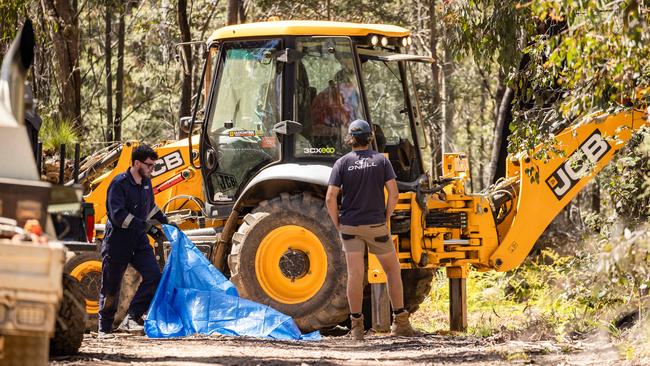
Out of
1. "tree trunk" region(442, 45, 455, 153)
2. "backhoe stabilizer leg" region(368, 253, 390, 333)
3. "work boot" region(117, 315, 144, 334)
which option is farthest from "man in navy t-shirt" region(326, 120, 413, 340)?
"tree trunk" region(442, 45, 455, 153)

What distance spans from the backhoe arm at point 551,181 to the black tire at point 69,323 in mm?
5029

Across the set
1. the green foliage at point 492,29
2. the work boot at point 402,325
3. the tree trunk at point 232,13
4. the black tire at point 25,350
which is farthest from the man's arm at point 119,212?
the tree trunk at point 232,13

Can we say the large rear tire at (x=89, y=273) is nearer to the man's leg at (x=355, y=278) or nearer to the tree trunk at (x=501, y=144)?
the man's leg at (x=355, y=278)

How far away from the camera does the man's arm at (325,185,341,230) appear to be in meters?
11.4

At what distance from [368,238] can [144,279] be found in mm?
2206

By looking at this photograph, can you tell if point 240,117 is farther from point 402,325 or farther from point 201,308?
point 402,325

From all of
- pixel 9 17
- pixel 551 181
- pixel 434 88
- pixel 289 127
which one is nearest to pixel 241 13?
pixel 434 88

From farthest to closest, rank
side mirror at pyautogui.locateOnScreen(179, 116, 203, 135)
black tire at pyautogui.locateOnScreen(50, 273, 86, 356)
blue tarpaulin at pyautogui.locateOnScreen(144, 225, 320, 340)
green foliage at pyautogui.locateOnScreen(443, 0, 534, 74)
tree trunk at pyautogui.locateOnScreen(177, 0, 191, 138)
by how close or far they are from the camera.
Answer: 1. tree trunk at pyautogui.locateOnScreen(177, 0, 191, 138)
2. side mirror at pyautogui.locateOnScreen(179, 116, 203, 135)
3. green foliage at pyautogui.locateOnScreen(443, 0, 534, 74)
4. blue tarpaulin at pyautogui.locateOnScreen(144, 225, 320, 340)
5. black tire at pyautogui.locateOnScreen(50, 273, 86, 356)

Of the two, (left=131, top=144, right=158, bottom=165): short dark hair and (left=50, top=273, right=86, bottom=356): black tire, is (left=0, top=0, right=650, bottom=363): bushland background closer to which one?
(left=131, top=144, right=158, bottom=165): short dark hair

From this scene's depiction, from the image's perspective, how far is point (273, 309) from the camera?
39.5 feet

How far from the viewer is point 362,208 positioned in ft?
37.2

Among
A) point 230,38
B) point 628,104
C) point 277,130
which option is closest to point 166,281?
point 277,130

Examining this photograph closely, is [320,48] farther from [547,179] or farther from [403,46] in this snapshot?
[547,179]

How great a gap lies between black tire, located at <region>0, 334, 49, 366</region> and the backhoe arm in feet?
21.7
